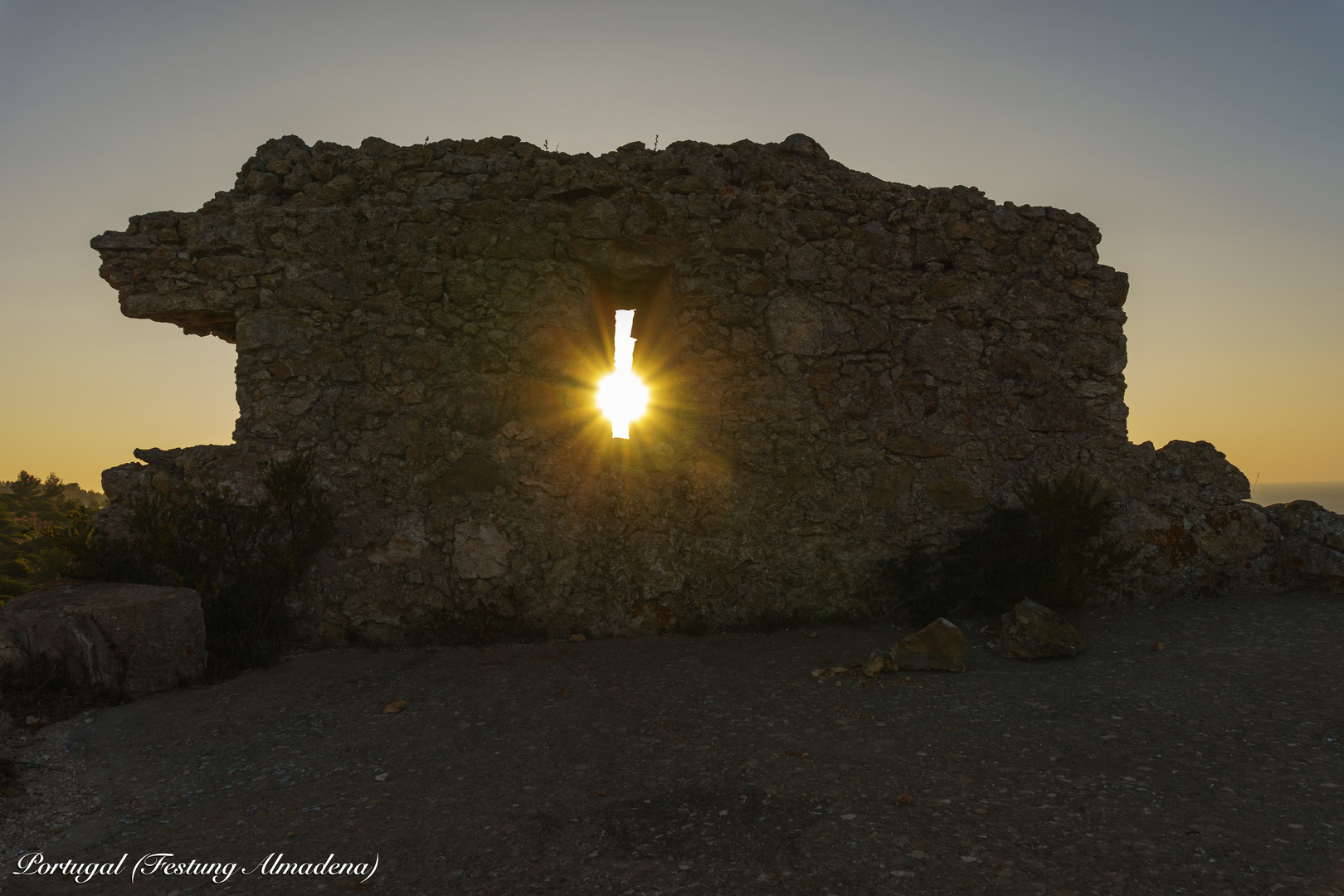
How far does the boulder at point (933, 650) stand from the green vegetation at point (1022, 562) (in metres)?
0.79

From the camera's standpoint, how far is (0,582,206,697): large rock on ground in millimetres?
3664

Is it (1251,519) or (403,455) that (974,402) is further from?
(403,455)

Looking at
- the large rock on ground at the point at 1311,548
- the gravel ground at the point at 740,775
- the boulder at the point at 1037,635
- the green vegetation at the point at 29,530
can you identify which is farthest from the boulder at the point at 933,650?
the green vegetation at the point at 29,530

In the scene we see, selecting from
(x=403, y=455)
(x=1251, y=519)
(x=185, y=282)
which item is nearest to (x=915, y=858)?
(x=403, y=455)

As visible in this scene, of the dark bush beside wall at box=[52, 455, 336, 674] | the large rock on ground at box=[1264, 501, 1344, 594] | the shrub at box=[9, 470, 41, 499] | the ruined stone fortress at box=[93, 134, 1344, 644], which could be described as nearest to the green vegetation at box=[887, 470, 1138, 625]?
the ruined stone fortress at box=[93, 134, 1344, 644]

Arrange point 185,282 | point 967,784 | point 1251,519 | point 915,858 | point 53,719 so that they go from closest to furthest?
1. point 915,858
2. point 967,784
3. point 53,719
4. point 185,282
5. point 1251,519

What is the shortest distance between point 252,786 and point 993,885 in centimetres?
257

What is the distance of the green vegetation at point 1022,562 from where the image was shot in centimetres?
464

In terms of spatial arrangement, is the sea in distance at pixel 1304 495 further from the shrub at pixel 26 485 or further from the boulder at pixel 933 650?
the shrub at pixel 26 485

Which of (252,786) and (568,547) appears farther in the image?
(568,547)

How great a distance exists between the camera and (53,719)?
135 inches

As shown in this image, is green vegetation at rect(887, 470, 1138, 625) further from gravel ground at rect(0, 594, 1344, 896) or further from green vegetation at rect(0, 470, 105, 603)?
green vegetation at rect(0, 470, 105, 603)

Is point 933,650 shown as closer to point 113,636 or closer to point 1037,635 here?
point 1037,635

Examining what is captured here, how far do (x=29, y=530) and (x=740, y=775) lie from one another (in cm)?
1090
